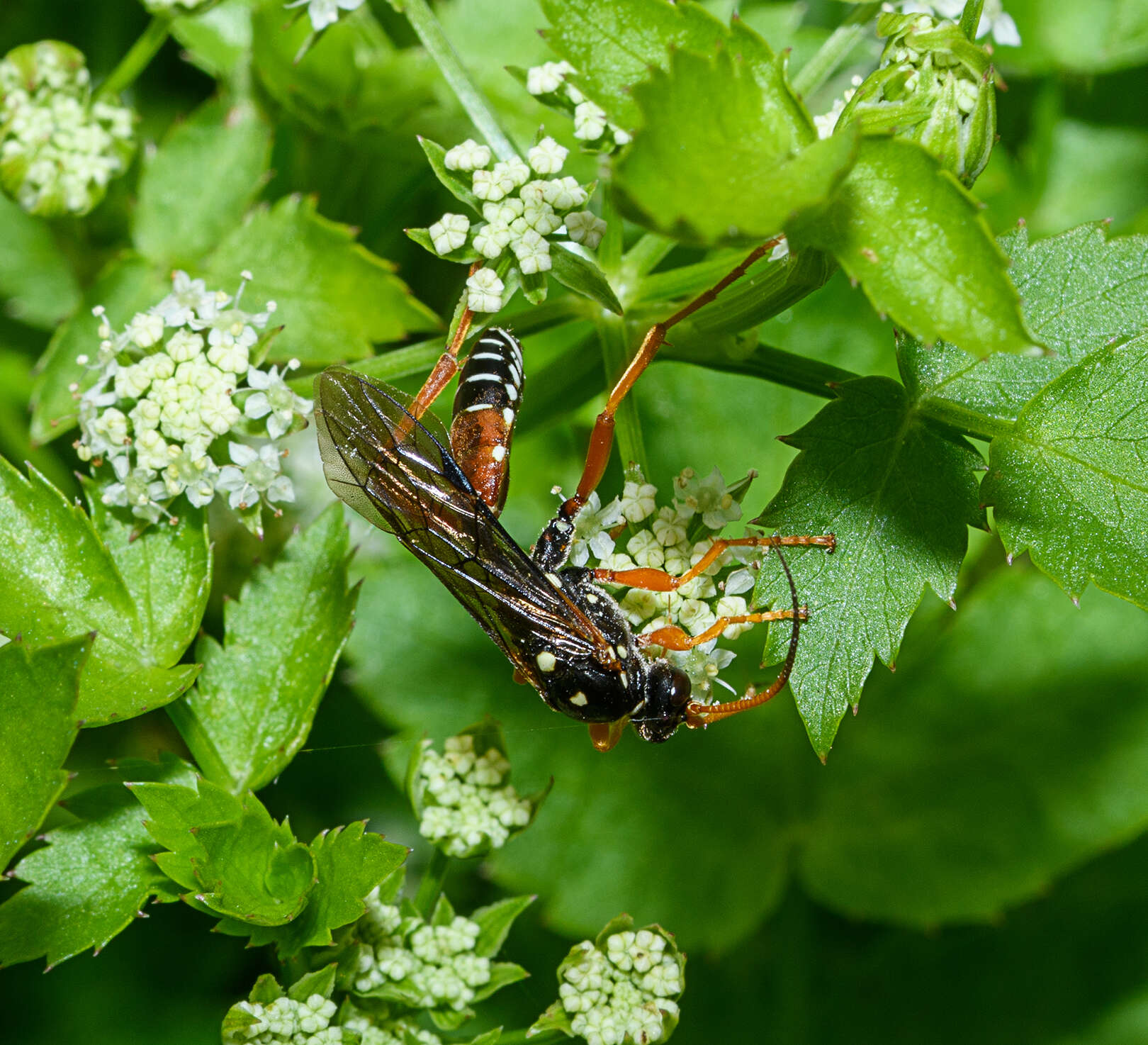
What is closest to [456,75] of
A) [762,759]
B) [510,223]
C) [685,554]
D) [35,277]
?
[510,223]

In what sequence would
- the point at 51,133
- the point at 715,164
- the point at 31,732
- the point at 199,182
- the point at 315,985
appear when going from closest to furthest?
the point at 715,164, the point at 31,732, the point at 315,985, the point at 51,133, the point at 199,182

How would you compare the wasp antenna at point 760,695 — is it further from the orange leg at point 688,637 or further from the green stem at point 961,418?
the green stem at point 961,418

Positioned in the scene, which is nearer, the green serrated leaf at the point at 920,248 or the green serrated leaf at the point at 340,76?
the green serrated leaf at the point at 920,248

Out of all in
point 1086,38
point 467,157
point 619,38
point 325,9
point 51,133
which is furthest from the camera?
point 1086,38

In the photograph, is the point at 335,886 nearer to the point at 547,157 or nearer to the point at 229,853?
the point at 229,853

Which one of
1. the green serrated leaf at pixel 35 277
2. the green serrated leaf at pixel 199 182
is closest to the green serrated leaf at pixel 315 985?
the green serrated leaf at pixel 199 182

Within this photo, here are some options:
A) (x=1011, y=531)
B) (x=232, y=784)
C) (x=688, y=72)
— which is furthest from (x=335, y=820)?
(x=688, y=72)
